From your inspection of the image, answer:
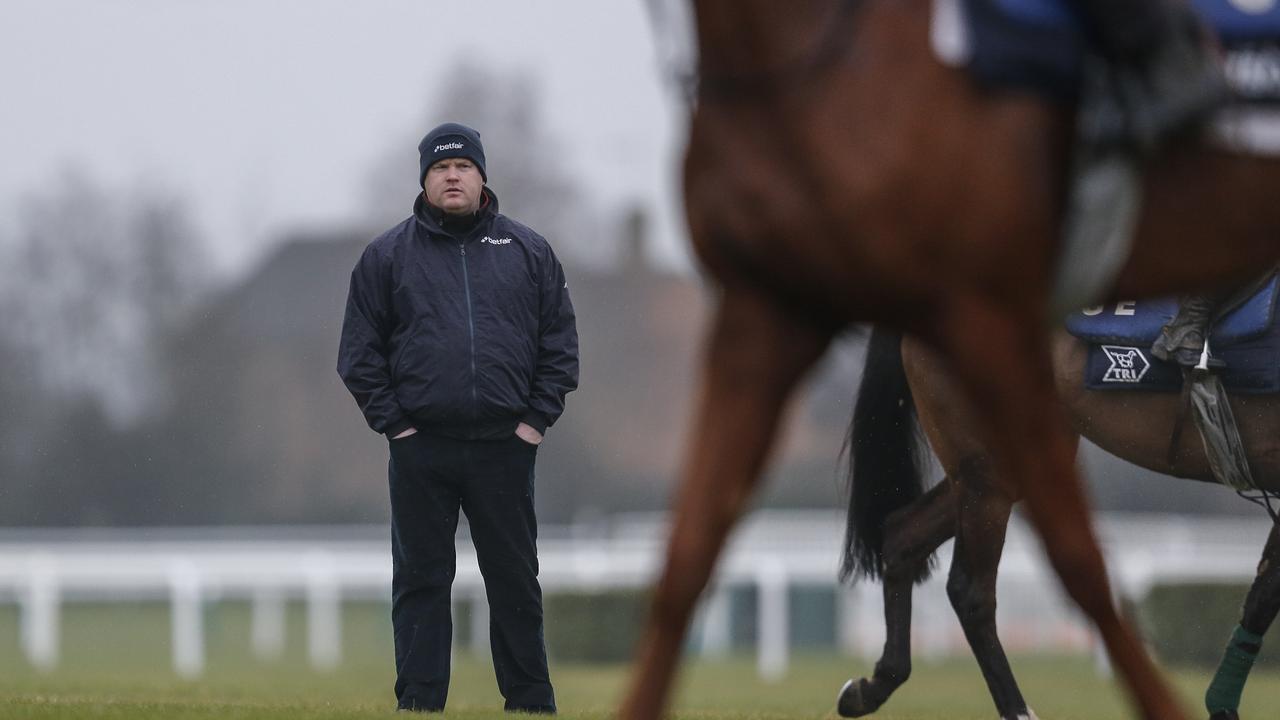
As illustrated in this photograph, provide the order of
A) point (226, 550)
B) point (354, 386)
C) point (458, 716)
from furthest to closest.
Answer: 1. point (226, 550)
2. point (354, 386)
3. point (458, 716)

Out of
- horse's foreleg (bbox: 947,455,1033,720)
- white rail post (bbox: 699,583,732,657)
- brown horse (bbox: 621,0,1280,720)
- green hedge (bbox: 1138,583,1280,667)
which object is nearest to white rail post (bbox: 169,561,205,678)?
white rail post (bbox: 699,583,732,657)

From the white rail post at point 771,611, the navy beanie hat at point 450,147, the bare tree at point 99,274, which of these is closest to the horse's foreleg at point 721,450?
the navy beanie hat at point 450,147

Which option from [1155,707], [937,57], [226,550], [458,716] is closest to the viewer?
[937,57]

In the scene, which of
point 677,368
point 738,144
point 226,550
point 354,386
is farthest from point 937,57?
point 677,368

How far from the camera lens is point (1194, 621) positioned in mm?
15305

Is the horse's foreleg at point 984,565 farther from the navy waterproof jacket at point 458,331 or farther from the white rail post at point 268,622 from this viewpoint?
the white rail post at point 268,622

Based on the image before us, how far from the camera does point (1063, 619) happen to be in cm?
1858

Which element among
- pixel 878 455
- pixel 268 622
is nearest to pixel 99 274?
pixel 268 622

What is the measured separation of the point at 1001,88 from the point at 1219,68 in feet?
1.67

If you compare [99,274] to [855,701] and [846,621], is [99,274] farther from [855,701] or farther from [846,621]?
[855,701]

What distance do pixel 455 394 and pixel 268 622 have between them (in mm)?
13275

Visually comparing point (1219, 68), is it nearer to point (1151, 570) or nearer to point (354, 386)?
point (354, 386)

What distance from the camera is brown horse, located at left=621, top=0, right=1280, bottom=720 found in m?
3.36

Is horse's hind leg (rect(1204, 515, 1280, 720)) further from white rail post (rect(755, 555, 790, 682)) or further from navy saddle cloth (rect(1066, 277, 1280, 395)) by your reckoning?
white rail post (rect(755, 555, 790, 682))
